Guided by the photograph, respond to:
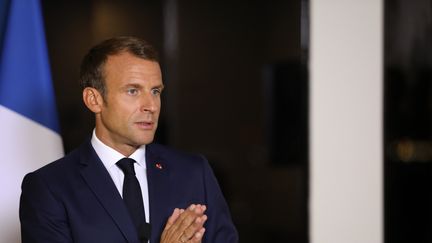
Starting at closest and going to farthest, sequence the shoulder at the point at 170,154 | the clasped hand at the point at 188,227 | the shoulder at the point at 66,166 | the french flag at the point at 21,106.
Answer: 1. the clasped hand at the point at 188,227
2. the shoulder at the point at 66,166
3. the shoulder at the point at 170,154
4. the french flag at the point at 21,106

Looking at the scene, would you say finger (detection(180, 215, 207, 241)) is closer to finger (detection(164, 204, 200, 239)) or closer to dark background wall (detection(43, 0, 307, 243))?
finger (detection(164, 204, 200, 239))

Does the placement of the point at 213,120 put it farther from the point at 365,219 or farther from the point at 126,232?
the point at 126,232

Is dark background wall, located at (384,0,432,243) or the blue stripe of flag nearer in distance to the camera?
the blue stripe of flag

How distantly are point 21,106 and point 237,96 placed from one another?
54.9 inches

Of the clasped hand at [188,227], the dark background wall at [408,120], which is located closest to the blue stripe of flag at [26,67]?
the clasped hand at [188,227]

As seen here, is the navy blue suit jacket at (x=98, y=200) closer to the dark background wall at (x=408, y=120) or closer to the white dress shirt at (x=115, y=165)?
the white dress shirt at (x=115, y=165)

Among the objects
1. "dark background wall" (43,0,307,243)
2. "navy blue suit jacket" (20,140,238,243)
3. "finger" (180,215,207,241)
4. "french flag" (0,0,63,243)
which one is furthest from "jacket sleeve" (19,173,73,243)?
"dark background wall" (43,0,307,243)

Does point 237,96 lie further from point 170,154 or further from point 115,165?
point 115,165

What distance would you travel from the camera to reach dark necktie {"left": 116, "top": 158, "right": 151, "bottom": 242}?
194 cm

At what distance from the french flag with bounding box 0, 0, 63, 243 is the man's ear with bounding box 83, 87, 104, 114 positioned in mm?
666

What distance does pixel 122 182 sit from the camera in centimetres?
204

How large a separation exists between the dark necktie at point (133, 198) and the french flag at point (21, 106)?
720 mm

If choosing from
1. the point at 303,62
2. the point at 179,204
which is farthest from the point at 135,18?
the point at 179,204

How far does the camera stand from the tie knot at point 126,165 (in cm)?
204
